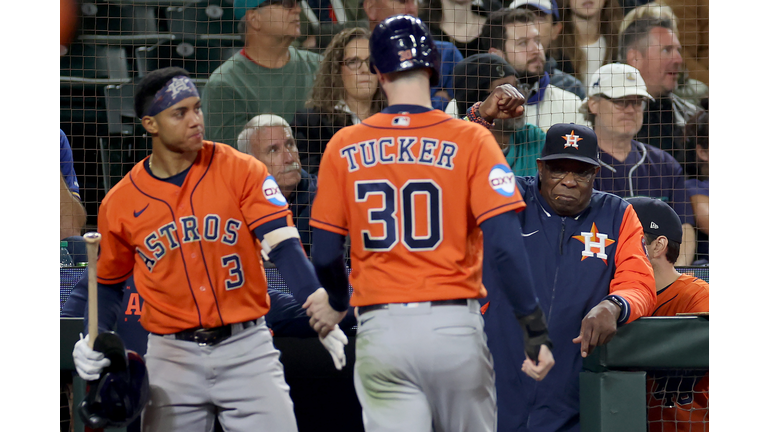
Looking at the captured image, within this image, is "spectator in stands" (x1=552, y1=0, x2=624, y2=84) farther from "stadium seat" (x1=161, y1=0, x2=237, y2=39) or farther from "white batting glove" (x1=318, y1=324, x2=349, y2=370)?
"white batting glove" (x1=318, y1=324, x2=349, y2=370)

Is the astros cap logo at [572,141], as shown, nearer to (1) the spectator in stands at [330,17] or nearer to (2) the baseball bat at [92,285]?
(2) the baseball bat at [92,285]

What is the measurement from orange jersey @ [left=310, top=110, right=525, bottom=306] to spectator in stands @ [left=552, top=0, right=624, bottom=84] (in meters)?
2.78

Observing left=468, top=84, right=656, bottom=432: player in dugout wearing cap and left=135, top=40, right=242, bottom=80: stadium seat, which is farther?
left=135, top=40, right=242, bottom=80: stadium seat

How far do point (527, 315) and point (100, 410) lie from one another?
4.35 ft

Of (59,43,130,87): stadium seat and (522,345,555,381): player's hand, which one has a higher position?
(59,43,130,87): stadium seat

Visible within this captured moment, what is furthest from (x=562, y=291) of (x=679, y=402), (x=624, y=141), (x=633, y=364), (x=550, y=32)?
(x=550, y=32)

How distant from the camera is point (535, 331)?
6.76ft

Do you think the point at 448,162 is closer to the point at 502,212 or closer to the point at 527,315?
the point at 502,212

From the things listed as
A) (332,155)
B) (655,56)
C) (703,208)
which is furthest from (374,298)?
(655,56)

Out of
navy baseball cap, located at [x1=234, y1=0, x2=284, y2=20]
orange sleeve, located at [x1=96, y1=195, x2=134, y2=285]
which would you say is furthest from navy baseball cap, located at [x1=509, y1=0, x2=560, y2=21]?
orange sleeve, located at [x1=96, y1=195, x2=134, y2=285]

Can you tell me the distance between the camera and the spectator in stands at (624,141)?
4.05 meters

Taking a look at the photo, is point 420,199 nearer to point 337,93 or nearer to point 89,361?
point 89,361

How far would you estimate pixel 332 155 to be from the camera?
2.13 m

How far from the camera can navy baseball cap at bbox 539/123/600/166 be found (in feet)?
8.30
